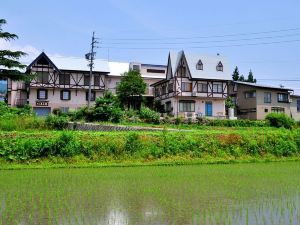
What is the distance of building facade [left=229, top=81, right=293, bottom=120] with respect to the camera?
45.4 meters

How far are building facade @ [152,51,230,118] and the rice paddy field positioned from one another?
31797 mm

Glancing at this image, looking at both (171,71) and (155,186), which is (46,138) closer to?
(155,186)

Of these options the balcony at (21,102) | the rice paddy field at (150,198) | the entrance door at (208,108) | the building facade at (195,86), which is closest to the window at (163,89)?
the building facade at (195,86)

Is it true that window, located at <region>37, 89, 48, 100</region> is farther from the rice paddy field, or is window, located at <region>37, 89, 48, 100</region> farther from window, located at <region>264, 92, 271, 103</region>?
the rice paddy field

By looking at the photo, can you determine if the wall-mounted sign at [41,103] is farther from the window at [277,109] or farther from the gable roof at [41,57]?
the window at [277,109]

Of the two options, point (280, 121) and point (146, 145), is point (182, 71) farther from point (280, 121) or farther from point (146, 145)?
point (146, 145)

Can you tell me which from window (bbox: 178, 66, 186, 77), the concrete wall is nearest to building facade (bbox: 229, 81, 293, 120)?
the concrete wall

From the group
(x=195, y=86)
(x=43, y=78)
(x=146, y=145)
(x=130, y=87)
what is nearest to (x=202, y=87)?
(x=195, y=86)

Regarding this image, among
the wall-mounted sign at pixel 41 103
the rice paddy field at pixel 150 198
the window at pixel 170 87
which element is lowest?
the rice paddy field at pixel 150 198

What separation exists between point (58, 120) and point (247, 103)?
92.3ft

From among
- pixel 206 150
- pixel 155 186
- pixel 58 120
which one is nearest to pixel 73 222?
pixel 155 186

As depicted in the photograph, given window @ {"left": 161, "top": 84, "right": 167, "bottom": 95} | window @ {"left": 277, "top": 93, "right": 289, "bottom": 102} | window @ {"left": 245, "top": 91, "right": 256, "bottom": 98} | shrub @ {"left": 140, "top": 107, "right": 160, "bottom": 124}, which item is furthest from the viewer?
window @ {"left": 161, "top": 84, "right": 167, "bottom": 95}

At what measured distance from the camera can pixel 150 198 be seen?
340 inches

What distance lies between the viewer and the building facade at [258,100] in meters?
45.4
